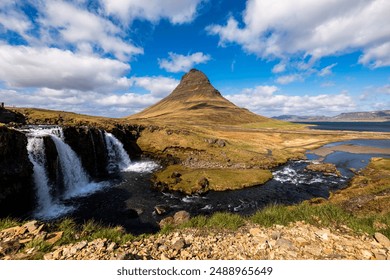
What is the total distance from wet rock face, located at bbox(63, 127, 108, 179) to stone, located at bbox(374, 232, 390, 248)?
154 feet

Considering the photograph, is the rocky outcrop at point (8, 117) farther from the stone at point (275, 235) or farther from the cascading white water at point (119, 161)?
the stone at point (275, 235)

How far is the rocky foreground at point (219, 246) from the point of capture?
8808mm

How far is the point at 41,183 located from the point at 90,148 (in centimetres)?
1877

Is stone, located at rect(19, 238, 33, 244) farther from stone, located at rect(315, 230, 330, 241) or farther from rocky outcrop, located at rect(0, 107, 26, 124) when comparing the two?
rocky outcrop, located at rect(0, 107, 26, 124)

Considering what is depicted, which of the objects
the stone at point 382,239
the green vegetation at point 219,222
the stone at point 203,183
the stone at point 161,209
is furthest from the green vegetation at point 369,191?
the stone at point 161,209

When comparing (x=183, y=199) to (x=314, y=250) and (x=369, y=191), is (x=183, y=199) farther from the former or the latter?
(x=369, y=191)

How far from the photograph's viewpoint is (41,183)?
32.1 m

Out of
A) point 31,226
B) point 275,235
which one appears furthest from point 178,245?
point 31,226

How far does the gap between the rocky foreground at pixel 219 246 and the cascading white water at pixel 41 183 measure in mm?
21709

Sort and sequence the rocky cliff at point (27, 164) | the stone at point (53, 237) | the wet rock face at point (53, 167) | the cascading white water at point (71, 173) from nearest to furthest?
the stone at point (53, 237), the rocky cliff at point (27, 164), the wet rock face at point (53, 167), the cascading white water at point (71, 173)

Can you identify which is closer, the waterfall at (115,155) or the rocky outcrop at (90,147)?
the rocky outcrop at (90,147)

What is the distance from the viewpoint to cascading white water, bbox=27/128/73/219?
94.2 feet

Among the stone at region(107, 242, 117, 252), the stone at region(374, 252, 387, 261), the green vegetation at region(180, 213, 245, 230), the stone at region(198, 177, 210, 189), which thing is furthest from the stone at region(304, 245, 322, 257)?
the stone at region(198, 177, 210, 189)
